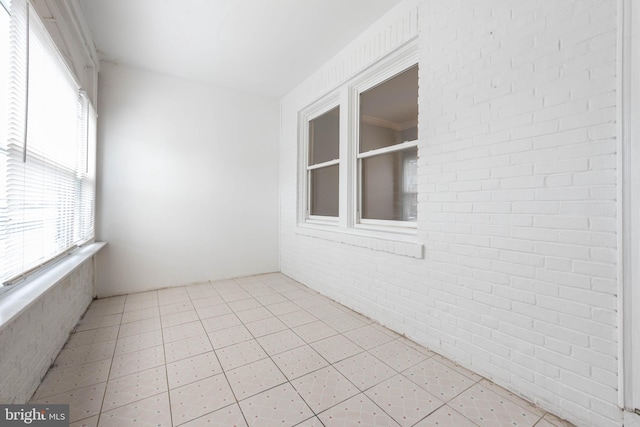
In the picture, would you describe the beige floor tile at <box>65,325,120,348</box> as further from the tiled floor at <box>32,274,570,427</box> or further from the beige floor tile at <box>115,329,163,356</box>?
the beige floor tile at <box>115,329,163,356</box>

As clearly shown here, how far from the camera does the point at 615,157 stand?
4.15 ft

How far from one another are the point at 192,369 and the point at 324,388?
942 mm

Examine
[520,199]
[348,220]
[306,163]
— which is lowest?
[348,220]

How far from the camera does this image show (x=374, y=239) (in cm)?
259

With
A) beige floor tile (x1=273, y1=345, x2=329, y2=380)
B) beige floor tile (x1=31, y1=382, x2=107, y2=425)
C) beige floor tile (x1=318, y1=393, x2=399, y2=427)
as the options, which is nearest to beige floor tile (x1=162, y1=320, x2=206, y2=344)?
beige floor tile (x1=31, y1=382, x2=107, y2=425)

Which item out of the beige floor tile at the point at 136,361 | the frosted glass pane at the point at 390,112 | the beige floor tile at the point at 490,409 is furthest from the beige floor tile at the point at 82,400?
the frosted glass pane at the point at 390,112

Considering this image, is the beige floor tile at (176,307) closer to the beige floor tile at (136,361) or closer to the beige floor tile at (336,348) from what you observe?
the beige floor tile at (136,361)

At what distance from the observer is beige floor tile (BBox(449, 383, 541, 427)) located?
56.0 inches

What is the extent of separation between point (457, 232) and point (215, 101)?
371 cm

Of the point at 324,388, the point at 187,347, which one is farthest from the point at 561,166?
the point at 187,347

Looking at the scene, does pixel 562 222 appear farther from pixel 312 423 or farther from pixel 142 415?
pixel 142 415

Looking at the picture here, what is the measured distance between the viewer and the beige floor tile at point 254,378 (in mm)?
1648

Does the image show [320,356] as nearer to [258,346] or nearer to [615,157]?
[258,346]

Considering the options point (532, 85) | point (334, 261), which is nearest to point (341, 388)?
point (334, 261)
